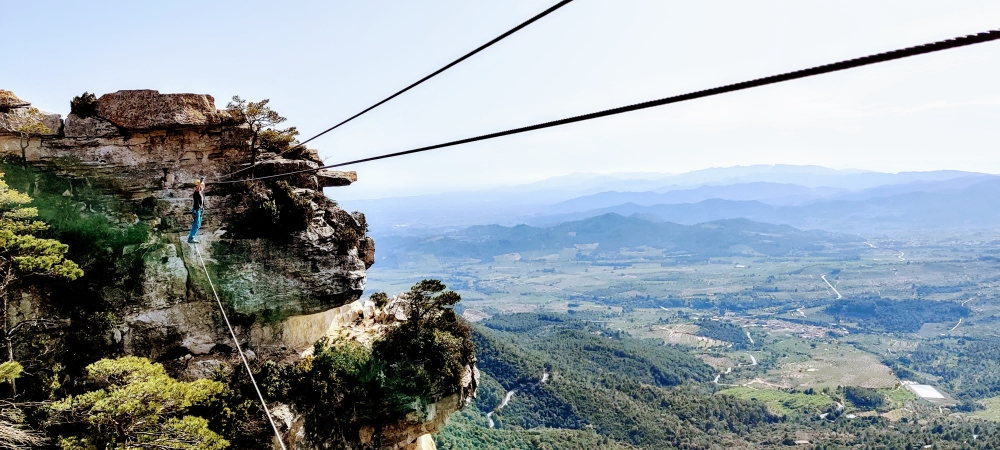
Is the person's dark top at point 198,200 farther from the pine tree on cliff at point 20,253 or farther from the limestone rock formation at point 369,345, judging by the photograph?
the limestone rock formation at point 369,345

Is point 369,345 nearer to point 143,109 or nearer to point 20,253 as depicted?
point 20,253

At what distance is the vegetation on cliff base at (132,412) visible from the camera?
12133 mm

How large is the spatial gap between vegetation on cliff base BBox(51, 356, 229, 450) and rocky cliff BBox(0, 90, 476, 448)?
3.07 meters

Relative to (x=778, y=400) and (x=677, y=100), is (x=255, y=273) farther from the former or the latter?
(x=778, y=400)

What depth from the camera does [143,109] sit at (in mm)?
16609

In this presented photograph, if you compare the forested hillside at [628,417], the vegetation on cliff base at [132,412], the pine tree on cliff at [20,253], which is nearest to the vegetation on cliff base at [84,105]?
the pine tree on cliff at [20,253]

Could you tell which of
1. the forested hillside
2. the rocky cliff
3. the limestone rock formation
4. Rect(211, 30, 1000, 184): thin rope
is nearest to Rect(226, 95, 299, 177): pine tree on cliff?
the rocky cliff

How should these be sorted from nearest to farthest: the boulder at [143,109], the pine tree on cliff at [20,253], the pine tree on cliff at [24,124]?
the pine tree on cliff at [20,253]
the pine tree on cliff at [24,124]
the boulder at [143,109]

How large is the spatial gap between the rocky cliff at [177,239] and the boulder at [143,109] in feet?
0.10

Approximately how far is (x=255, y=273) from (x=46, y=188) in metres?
6.54

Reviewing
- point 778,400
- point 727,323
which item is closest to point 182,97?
point 778,400

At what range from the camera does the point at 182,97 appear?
1694cm

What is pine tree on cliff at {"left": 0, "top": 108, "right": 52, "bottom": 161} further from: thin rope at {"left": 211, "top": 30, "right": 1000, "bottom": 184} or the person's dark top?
thin rope at {"left": 211, "top": 30, "right": 1000, "bottom": 184}

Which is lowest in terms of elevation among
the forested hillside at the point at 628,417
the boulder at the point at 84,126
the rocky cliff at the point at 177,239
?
the forested hillside at the point at 628,417
